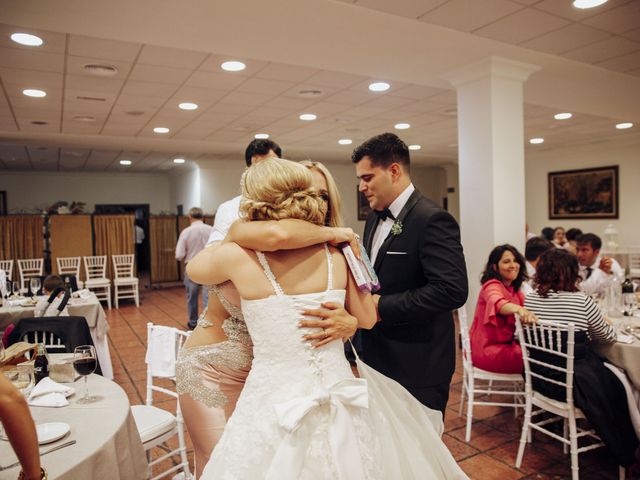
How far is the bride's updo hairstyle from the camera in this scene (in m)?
1.51

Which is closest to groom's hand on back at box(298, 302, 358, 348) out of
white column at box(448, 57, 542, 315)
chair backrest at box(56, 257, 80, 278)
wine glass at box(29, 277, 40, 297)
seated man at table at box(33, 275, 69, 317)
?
white column at box(448, 57, 542, 315)

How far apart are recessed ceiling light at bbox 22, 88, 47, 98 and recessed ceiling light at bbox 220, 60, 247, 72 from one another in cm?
228

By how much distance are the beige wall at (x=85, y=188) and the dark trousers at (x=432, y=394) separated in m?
13.7

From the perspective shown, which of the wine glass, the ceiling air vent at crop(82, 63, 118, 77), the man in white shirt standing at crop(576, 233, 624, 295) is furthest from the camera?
the wine glass

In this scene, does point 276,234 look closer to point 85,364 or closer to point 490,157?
point 85,364

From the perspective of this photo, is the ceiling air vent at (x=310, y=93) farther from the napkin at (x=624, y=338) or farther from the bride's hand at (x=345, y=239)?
the bride's hand at (x=345, y=239)

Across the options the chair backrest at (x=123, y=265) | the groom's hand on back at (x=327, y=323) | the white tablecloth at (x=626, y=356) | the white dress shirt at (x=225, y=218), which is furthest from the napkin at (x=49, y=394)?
the chair backrest at (x=123, y=265)

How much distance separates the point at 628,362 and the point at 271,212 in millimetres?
2579

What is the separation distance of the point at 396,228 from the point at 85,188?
582 inches

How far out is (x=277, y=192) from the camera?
1525mm

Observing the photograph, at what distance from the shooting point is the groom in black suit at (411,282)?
188 cm

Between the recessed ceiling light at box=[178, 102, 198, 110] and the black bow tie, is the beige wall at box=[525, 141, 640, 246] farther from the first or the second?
the black bow tie

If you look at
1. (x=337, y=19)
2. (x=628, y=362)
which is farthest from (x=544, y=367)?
(x=337, y=19)

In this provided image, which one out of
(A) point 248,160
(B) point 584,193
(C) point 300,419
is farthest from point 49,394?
(B) point 584,193
